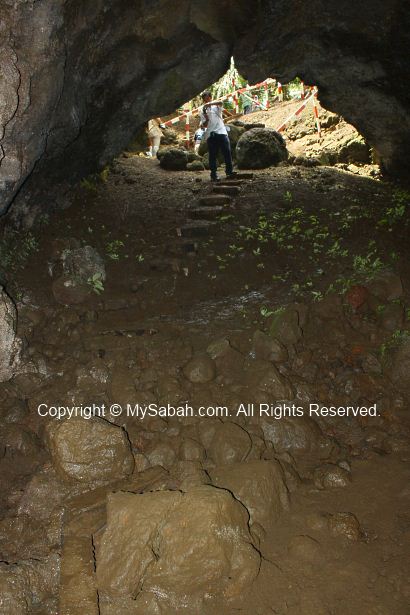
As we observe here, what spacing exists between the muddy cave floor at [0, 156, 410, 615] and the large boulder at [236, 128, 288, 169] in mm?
1792

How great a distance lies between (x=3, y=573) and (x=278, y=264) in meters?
5.06

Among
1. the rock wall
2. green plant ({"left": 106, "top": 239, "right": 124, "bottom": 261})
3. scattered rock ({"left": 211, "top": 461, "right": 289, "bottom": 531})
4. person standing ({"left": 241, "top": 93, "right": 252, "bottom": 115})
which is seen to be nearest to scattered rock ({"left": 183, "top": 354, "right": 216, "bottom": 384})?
scattered rock ({"left": 211, "top": 461, "right": 289, "bottom": 531})

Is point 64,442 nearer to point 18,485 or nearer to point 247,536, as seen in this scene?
point 18,485

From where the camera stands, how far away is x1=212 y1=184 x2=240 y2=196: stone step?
8.93m

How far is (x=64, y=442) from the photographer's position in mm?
3508

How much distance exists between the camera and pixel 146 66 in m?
7.47

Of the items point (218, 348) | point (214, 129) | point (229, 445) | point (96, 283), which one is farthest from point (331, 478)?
point (214, 129)

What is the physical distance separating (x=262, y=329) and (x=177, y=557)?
2676 mm

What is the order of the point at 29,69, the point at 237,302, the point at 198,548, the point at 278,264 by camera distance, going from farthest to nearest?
the point at 278,264 < the point at 237,302 < the point at 29,69 < the point at 198,548

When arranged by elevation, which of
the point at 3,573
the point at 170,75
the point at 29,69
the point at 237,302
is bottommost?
the point at 3,573

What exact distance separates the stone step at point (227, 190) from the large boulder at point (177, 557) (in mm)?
7105

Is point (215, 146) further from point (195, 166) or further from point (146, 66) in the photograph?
point (146, 66)

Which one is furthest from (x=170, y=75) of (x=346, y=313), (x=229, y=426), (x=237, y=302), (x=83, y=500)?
(x=83, y=500)

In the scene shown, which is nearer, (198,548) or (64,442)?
(198,548)
